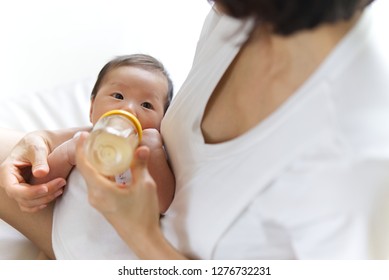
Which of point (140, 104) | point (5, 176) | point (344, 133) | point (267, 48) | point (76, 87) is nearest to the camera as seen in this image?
point (344, 133)

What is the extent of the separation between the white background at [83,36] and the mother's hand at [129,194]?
0.79m

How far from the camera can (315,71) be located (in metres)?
0.88

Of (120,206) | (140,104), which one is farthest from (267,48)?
(140,104)

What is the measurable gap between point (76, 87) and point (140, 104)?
49 centimetres

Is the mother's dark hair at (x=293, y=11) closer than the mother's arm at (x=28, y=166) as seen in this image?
Yes

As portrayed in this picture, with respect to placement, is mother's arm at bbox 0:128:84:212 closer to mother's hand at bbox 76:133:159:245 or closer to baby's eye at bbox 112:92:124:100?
baby's eye at bbox 112:92:124:100

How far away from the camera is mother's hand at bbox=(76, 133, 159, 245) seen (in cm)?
95

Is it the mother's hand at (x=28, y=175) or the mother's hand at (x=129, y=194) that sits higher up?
the mother's hand at (x=129, y=194)

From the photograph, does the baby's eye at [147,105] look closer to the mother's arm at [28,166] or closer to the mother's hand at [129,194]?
the mother's arm at [28,166]

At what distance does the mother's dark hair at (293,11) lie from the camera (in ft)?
2.48

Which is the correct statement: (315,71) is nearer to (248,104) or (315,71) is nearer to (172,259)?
(248,104)

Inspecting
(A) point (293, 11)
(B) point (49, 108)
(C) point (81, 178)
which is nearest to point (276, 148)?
(A) point (293, 11)

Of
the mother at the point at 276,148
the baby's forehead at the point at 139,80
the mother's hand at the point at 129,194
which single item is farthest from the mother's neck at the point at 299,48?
the baby's forehead at the point at 139,80
